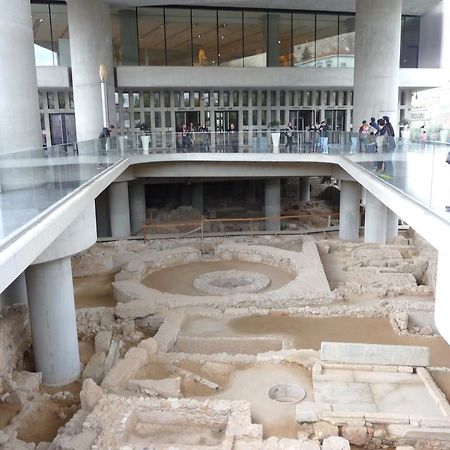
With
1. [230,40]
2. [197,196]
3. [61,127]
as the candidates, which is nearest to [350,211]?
[197,196]

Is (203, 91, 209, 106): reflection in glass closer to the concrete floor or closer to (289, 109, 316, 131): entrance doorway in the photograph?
(289, 109, 316, 131): entrance doorway

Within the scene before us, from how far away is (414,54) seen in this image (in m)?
36.8

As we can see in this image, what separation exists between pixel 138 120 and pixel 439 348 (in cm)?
2491

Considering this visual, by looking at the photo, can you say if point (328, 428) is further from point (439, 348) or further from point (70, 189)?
point (70, 189)

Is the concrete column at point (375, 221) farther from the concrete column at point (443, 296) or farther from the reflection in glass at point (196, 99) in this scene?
the concrete column at point (443, 296)

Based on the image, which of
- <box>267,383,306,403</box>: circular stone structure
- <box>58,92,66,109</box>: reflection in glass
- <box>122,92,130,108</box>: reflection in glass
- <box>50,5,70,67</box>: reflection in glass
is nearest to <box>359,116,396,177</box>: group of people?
<box>267,383,306,403</box>: circular stone structure

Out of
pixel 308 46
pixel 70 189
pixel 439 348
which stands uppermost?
pixel 308 46

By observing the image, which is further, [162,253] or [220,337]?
[162,253]

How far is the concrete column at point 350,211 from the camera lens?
24516mm

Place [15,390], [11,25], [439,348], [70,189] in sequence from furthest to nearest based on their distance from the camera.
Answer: [439,348] < [11,25] < [15,390] < [70,189]

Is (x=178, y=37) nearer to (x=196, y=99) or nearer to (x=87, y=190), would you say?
(x=196, y=99)

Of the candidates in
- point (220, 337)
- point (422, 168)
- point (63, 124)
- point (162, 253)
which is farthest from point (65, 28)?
point (422, 168)

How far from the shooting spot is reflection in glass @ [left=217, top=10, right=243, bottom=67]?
34.3m

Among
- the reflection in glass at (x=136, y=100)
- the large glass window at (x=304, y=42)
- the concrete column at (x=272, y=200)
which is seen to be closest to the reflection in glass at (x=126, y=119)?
the reflection in glass at (x=136, y=100)
